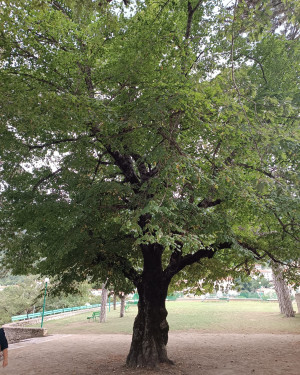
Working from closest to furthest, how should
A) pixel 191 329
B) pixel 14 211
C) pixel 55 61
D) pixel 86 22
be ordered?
pixel 55 61 < pixel 86 22 < pixel 14 211 < pixel 191 329

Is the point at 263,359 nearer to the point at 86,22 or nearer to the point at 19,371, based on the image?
the point at 19,371

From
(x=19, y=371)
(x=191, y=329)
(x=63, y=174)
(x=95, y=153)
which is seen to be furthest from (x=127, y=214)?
(x=191, y=329)

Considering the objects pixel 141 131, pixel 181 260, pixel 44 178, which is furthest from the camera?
pixel 181 260

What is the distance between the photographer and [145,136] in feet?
25.6

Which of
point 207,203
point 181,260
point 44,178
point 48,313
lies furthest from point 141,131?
point 48,313

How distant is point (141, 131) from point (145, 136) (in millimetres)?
387

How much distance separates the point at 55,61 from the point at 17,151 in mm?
3452

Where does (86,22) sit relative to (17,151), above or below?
above

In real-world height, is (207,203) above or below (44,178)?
below

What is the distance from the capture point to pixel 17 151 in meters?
8.85

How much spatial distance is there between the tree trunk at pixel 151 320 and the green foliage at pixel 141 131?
705mm

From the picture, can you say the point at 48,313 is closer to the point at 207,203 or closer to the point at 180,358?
the point at 180,358

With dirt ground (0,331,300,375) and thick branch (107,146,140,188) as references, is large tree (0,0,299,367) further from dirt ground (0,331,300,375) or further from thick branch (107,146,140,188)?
dirt ground (0,331,300,375)

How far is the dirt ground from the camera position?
27.0ft
